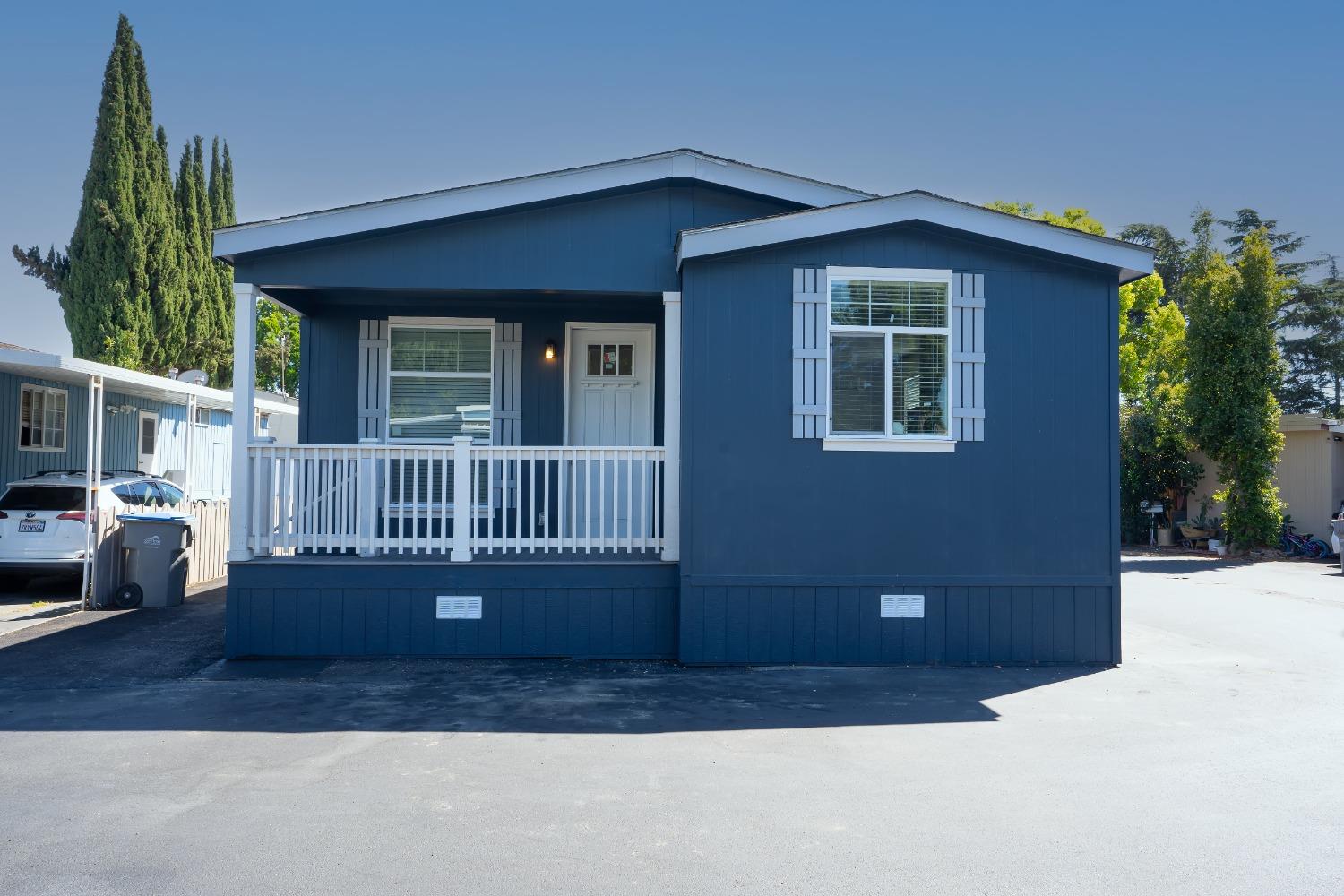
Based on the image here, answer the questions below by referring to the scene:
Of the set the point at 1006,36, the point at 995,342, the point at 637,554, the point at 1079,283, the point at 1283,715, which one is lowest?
the point at 1283,715

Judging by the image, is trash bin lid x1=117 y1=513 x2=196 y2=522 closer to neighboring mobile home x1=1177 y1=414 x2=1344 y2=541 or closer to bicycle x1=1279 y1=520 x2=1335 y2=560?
neighboring mobile home x1=1177 y1=414 x2=1344 y2=541

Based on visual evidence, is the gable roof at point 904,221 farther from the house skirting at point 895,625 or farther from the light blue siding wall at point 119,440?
the light blue siding wall at point 119,440

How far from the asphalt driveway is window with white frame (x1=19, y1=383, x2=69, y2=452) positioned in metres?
7.28

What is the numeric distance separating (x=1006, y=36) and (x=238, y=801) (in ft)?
57.3

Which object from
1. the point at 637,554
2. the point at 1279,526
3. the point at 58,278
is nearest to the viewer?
the point at 637,554

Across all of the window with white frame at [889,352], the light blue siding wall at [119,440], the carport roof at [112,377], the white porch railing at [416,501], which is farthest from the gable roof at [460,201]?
the light blue siding wall at [119,440]

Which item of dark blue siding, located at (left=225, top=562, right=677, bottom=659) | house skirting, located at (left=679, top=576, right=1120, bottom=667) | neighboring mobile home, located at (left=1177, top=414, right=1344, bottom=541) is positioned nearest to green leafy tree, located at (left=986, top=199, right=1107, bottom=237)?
neighboring mobile home, located at (left=1177, top=414, right=1344, bottom=541)

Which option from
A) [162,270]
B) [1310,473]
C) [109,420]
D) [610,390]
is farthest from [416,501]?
[1310,473]

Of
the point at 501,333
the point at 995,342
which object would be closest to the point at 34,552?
the point at 501,333

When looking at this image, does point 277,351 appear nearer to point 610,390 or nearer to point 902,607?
point 610,390

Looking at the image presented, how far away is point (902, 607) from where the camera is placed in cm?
810

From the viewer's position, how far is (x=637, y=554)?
29.2 ft

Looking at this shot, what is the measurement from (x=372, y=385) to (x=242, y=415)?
179 cm

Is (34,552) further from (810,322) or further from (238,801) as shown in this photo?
A: (810,322)
